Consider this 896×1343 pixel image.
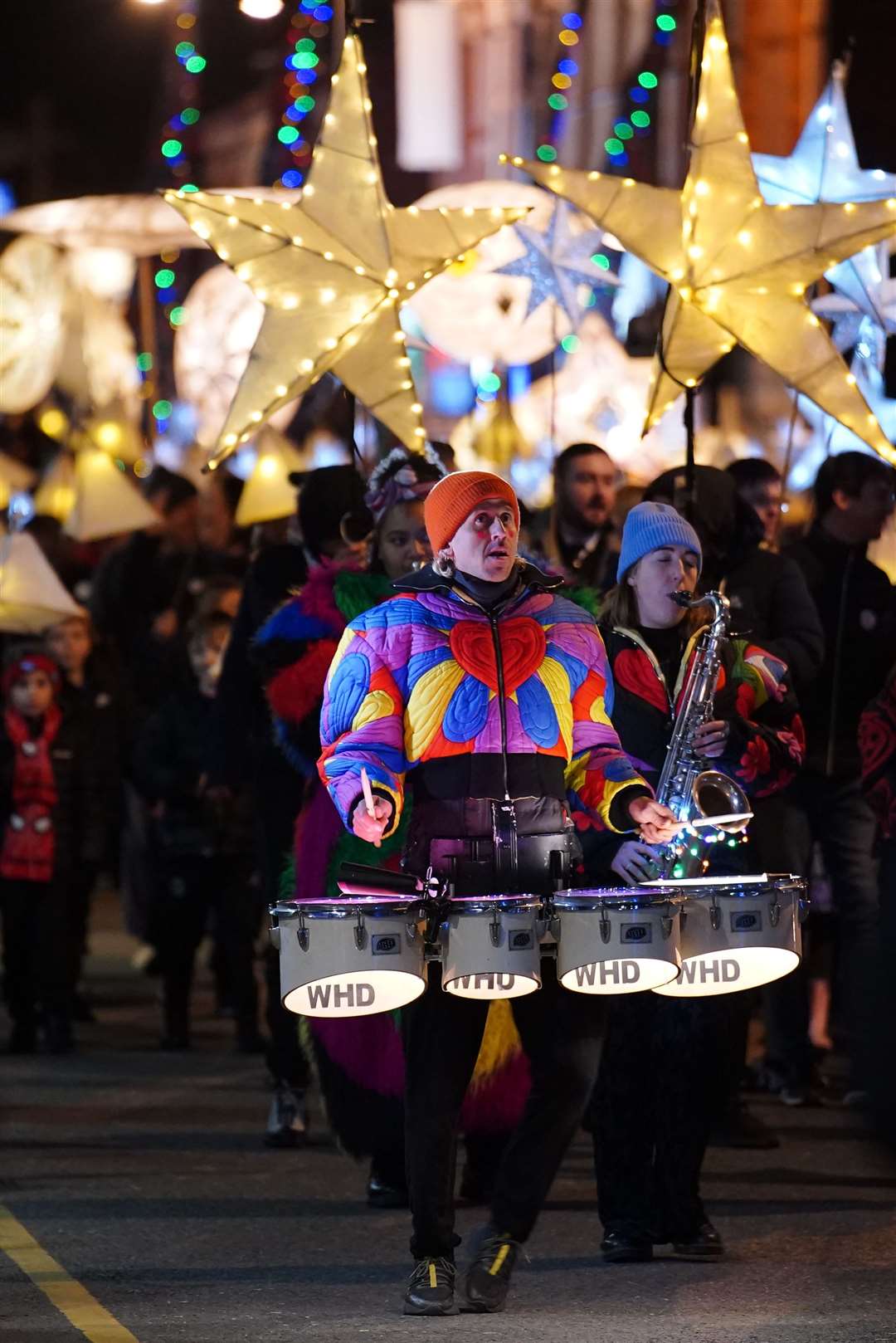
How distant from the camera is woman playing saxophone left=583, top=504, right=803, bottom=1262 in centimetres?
736

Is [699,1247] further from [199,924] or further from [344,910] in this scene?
[199,924]

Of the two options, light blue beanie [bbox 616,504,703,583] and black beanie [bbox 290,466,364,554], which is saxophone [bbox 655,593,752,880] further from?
black beanie [bbox 290,466,364,554]

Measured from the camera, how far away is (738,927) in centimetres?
660

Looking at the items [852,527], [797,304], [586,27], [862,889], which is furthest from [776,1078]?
[586,27]

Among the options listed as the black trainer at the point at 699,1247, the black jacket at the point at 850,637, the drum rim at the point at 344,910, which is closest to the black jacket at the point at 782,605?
the black jacket at the point at 850,637

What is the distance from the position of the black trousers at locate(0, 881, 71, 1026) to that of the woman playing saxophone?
4931 millimetres

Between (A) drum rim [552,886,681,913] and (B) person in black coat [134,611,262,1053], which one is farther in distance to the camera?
(B) person in black coat [134,611,262,1053]

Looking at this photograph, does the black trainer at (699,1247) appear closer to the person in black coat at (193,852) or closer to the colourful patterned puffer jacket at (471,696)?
the colourful patterned puffer jacket at (471,696)

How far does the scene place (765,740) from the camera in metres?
7.79

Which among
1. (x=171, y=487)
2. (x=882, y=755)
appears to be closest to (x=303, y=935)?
(x=882, y=755)

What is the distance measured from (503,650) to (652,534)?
3.30ft

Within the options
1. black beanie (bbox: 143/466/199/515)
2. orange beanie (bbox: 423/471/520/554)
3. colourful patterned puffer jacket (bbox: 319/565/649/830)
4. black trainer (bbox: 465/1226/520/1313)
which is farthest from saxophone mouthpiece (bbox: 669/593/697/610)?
black beanie (bbox: 143/466/199/515)

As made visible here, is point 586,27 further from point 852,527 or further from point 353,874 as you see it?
point 353,874

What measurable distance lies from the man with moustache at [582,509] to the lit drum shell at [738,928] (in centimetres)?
412
